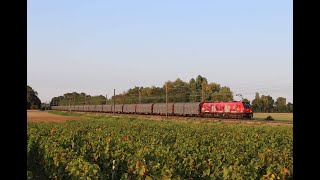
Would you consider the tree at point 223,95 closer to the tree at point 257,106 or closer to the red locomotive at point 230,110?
the tree at point 257,106

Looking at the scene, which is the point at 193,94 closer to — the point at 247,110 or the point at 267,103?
the point at 267,103

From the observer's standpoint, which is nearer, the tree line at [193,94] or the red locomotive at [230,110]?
the red locomotive at [230,110]

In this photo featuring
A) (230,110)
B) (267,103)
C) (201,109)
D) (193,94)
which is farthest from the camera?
(267,103)

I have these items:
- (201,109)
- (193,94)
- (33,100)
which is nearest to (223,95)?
(193,94)

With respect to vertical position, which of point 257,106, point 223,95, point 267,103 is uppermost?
point 223,95

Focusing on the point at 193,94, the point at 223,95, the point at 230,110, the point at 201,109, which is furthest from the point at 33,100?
the point at 230,110

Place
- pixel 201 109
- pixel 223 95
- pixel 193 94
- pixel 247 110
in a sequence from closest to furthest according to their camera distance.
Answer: pixel 247 110 < pixel 201 109 < pixel 223 95 < pixel 193 94

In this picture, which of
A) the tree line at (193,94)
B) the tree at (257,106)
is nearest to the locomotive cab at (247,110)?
the tree line at (193,94)

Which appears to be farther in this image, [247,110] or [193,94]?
[193,94]

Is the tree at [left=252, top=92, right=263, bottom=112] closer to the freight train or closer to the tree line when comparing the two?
the tree line

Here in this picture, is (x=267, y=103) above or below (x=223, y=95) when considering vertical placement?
below

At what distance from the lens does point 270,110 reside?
11862 cm

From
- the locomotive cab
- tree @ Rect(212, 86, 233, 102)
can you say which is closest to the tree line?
tree @ Rect(212, 86, 233, 102)
